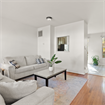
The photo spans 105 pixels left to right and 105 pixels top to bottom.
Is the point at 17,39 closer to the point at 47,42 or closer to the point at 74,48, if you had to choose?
the point at 47,42

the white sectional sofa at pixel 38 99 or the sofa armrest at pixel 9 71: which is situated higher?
the white sectional sofa at pixel 38 99

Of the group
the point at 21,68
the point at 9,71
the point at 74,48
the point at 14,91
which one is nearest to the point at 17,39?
the point at 21,68

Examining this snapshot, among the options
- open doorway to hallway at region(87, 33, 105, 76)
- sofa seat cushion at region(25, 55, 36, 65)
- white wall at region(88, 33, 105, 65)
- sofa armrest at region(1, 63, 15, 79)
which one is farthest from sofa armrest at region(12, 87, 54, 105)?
white wall at region(88, 33, 105, 65)

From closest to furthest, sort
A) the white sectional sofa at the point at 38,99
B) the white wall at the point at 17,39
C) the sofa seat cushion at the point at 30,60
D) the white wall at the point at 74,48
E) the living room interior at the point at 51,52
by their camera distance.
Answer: the white sectional sofa at the point at 38,99, the living room interior at the point at 51,52, the white wall at the point at 17,39, the white wall at the point at 74,48, the sofa seat cushion at the point at 30,60

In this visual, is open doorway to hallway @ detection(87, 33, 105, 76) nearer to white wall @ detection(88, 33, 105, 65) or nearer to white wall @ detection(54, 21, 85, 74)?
white wall @ detection(88, 33, 105, 65)

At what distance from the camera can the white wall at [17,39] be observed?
3529 mm

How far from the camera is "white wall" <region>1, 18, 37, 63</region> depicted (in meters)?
3.53

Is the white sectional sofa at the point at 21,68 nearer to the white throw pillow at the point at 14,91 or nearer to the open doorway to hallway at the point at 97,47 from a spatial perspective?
the white throw pillow at the point at 14,91

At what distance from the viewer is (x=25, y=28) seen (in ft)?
14.2

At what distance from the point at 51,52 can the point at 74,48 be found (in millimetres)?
1366

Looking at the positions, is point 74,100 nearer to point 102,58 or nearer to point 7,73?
point 7,73

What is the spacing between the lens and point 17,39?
157 inches

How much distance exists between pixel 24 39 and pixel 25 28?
2.04 ft

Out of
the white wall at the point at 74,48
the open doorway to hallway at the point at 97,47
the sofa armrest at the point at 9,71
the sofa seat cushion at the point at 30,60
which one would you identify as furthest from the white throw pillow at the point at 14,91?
the open doorway to hallway at the point at 97,47
